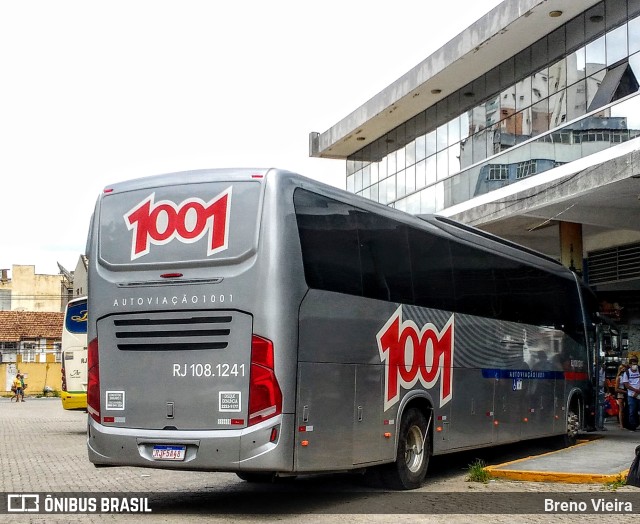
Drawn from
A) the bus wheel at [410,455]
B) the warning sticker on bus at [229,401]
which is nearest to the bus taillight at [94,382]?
the warning sticker on bus at [229,401]

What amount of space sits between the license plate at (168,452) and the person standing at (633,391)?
49.0 feet

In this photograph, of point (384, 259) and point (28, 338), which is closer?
point (384, 259)

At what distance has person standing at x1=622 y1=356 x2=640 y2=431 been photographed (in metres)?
21.4

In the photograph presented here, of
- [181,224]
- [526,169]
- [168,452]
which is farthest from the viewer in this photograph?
[526,169]

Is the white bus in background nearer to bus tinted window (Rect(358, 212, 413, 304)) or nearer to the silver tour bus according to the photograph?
the silver tour bus

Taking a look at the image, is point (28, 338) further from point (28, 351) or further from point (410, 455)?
point (410, 455)

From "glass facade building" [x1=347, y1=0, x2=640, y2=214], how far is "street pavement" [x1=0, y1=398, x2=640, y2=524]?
854cm

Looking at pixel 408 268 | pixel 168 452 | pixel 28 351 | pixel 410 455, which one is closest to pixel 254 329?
pixel 168 452

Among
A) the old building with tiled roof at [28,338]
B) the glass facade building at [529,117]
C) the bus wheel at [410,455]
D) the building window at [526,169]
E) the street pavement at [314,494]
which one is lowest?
the street pavement at [314,494]

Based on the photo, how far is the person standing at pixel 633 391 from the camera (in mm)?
21406

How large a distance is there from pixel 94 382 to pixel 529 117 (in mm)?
17700

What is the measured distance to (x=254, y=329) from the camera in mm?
9102

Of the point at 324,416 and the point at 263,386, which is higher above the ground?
the point at 263,386

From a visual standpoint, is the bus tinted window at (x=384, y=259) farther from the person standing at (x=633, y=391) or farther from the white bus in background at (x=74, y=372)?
the white bus in background at (x=74, y=372)
